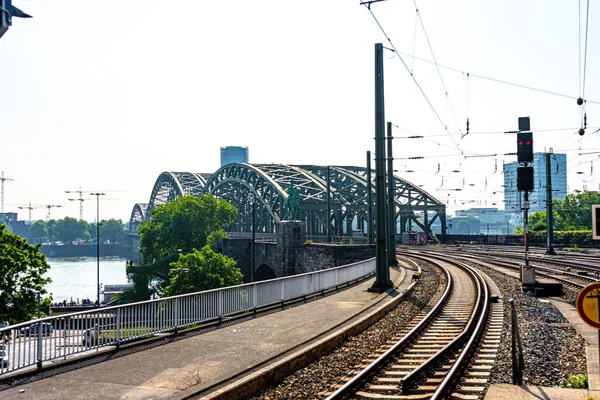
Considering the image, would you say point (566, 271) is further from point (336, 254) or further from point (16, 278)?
point (16, 278)

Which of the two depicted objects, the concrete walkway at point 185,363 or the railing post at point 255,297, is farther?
the railing post at point 255,297

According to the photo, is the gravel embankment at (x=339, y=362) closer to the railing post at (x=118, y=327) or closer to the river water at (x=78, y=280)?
the railing post at (x=118, y=327)

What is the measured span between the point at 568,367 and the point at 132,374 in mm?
8782

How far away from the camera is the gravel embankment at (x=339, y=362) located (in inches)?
404

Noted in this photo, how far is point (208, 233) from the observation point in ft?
282

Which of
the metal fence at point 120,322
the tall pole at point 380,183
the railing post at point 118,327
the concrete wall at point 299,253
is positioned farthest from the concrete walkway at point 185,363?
the concrete wall at point 299,253

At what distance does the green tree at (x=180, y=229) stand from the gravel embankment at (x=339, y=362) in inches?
2583

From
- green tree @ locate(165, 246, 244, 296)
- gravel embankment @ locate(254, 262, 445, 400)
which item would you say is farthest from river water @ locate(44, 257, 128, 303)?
gravel embankment @ locate(254, 262, 445, 400)

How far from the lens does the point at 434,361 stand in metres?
12.1

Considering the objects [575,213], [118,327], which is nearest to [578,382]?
[118,327]

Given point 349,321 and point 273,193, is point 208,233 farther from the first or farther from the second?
point 349,321

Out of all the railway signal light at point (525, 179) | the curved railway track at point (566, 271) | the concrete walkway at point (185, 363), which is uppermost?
the railway signal light at point (525, 179)

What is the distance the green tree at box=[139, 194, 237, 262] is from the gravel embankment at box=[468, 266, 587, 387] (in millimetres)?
66918

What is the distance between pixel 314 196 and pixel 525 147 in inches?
2810
